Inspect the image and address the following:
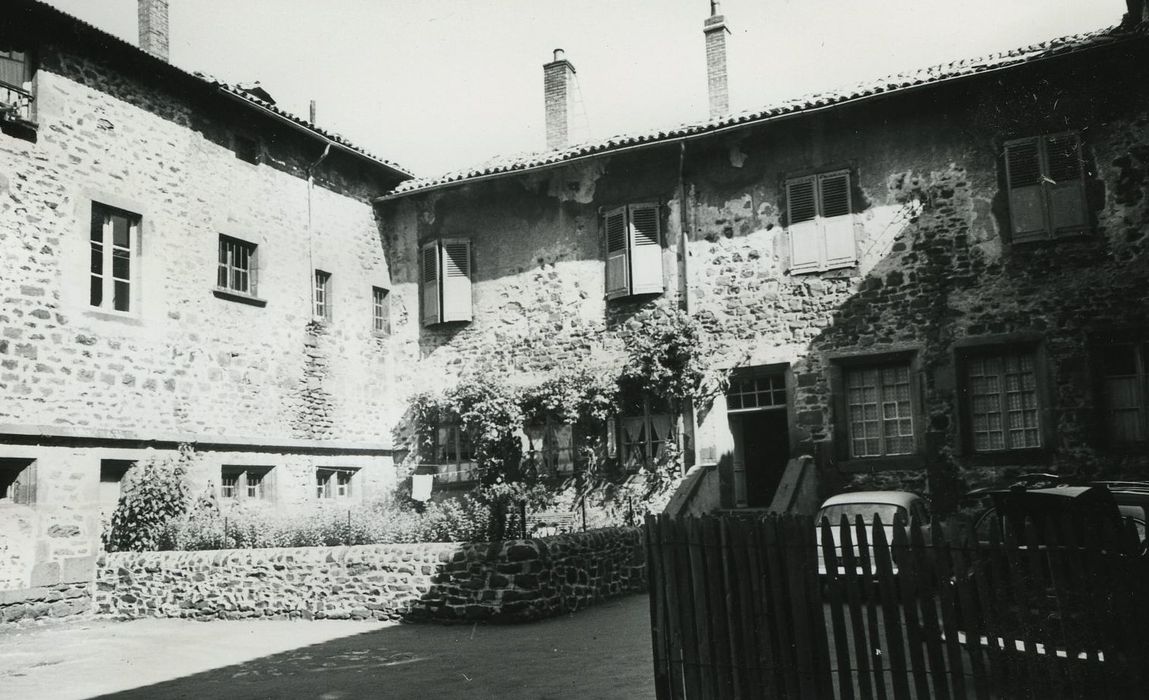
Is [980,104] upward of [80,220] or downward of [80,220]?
upward

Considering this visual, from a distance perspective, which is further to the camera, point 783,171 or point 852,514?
point 783,171

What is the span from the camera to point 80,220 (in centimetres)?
1387

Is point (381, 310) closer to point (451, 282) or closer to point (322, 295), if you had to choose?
point (322, 295)

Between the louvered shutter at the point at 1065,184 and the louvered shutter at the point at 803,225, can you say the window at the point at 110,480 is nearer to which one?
the louvered shutter at the point at 803,225

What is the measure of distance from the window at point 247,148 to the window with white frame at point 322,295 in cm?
238

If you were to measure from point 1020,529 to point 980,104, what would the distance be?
981cm

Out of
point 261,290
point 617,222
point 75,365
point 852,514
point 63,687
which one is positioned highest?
point 617,222

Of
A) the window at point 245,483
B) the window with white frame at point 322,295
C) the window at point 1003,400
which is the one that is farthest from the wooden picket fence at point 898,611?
the window with white frame at point 322,295

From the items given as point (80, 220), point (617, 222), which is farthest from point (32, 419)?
point (617, 222)

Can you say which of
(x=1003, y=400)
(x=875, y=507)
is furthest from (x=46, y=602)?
(x=1003, y=400)

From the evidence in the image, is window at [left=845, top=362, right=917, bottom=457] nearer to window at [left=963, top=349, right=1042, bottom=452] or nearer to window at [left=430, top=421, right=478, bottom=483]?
window at [left=963, top=349, right=1042, bottom=452]

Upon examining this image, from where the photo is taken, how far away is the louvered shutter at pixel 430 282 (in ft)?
61.9

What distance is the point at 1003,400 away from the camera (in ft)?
47.2

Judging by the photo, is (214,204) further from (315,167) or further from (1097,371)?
(1097,371)
